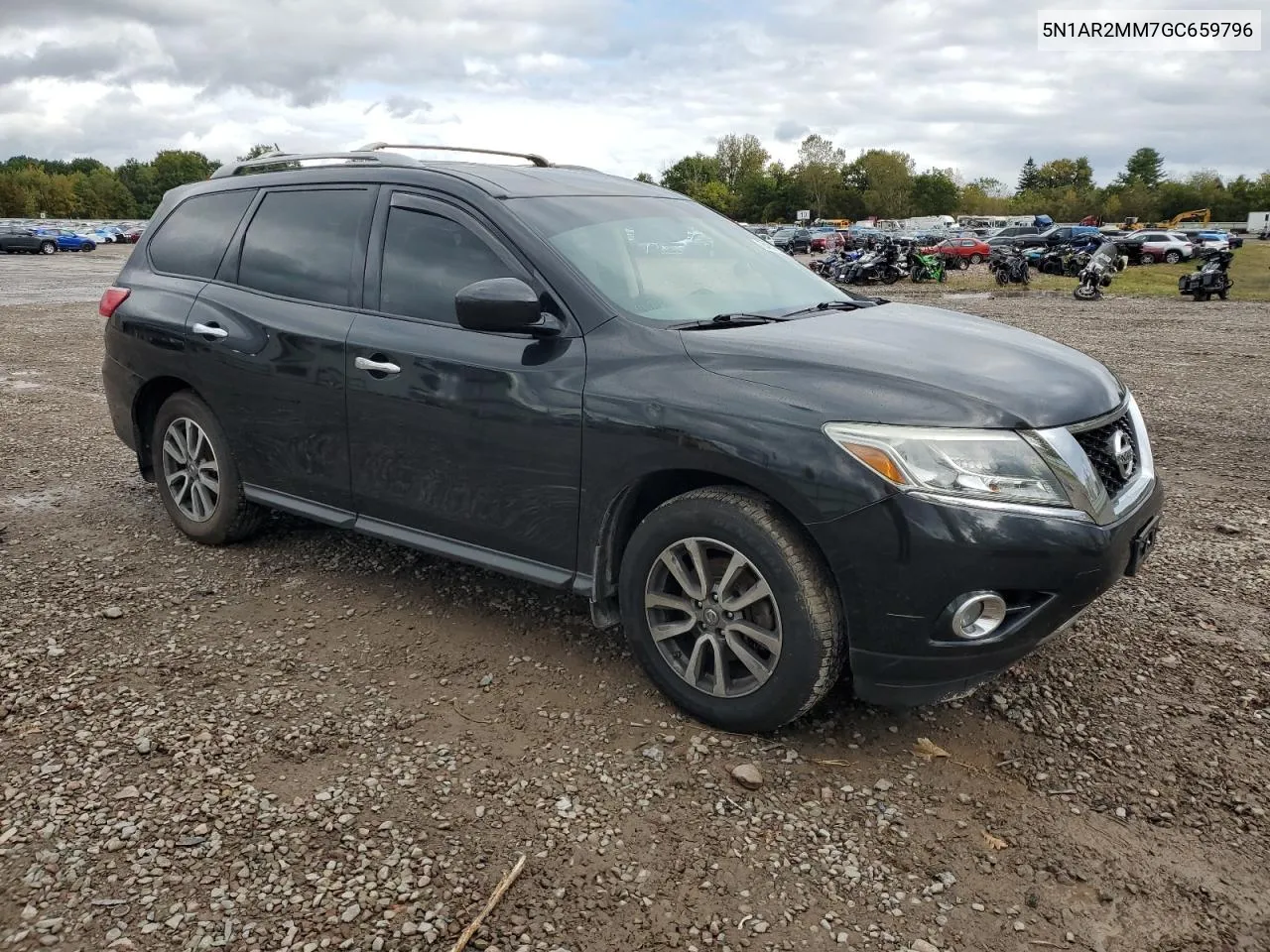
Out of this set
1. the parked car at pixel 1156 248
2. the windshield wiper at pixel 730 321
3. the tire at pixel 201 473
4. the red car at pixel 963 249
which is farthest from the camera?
the parked car at pixel 1156 248

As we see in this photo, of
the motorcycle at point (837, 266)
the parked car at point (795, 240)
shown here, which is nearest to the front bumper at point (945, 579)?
the motorcycle at point (837, 266)

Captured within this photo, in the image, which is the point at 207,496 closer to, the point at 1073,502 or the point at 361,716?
the point at 361,716

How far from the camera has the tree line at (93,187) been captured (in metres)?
99.8

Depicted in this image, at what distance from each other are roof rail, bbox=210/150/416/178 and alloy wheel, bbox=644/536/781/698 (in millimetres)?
2140

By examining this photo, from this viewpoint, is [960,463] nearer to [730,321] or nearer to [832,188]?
[730,321]

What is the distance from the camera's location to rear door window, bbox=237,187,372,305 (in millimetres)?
4094

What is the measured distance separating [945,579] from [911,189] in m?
122

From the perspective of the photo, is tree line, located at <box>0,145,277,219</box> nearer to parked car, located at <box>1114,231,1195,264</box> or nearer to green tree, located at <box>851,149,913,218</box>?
green tree, located at <box>851,149,913,218</box>

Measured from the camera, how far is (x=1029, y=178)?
134 metres

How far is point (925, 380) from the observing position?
2.92 m

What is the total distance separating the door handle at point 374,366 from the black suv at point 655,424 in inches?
0.5

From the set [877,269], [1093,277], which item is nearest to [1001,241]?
[877,269]

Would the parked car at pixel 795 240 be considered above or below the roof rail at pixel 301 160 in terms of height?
above

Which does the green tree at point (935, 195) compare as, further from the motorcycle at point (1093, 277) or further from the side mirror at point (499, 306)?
the side mirror at point (499, 306)
